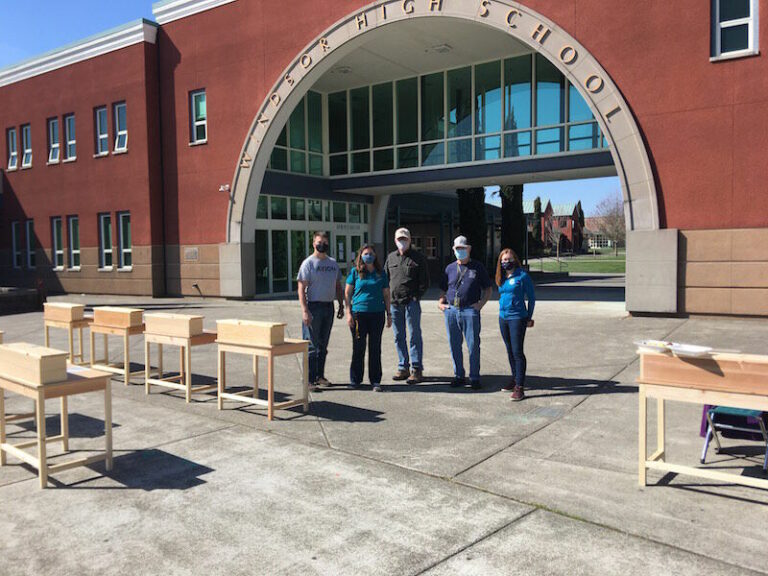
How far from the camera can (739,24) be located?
13.1 m

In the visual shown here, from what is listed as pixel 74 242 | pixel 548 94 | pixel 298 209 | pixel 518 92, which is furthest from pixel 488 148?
pixel 74 242

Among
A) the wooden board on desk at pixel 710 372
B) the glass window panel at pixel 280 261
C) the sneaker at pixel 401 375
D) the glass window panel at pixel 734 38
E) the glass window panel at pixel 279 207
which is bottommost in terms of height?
the sneaker at pixel 401 375

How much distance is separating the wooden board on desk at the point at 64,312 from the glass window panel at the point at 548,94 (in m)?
15.3

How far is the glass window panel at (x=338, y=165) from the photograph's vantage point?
81.1 feet

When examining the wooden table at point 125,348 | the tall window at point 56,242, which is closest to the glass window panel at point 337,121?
the tall window at point 56,242

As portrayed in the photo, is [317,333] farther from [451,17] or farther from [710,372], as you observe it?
[451,17]

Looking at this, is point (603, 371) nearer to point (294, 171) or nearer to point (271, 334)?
point (271, 334)

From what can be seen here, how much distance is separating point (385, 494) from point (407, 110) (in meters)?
20.9

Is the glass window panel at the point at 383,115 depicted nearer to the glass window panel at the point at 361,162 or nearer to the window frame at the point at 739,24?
the glass window panel at the point at 361,162

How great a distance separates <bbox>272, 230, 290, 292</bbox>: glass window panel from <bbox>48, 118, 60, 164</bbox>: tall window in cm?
1084

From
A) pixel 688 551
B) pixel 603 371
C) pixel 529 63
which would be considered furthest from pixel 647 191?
pixel 688 551

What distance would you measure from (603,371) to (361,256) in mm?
3671

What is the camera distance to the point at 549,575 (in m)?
3.19


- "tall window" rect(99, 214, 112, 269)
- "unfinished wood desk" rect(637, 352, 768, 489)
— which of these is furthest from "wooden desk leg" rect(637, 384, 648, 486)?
"tall window" rect(99, 214, 112, 269)
